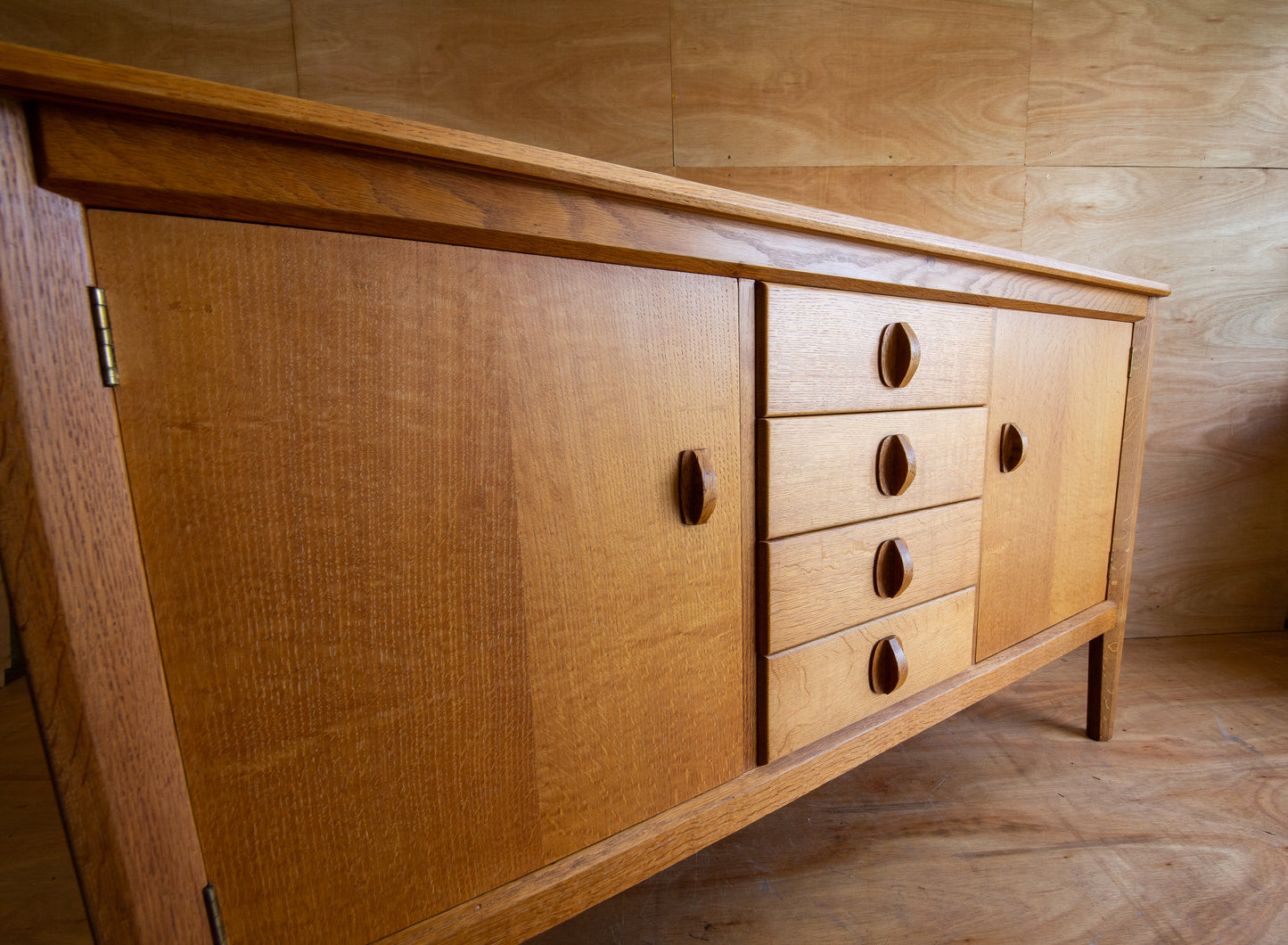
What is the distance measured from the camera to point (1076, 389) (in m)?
0.90

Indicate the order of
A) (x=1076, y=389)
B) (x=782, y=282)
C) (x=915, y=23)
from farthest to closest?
1. (x=915, y=23)
2. (x=1076, y=389)
3. (x=782, y=282)

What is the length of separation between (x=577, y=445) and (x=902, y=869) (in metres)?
0.79

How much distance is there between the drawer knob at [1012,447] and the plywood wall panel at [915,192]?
75 cm

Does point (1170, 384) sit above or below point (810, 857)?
above

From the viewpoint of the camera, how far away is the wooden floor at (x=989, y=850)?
2.35ft

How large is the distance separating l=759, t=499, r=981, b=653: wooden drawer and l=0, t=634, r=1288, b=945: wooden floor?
0.39m

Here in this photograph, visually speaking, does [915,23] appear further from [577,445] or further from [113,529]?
[113,529]

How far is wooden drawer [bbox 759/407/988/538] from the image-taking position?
1.97 ft

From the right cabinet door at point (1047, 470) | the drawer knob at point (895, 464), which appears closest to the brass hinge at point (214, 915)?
the drawer knob at point (895, 464)

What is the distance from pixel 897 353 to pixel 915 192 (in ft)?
3.10

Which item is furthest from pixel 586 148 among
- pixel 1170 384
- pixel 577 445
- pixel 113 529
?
pixel 1170 384

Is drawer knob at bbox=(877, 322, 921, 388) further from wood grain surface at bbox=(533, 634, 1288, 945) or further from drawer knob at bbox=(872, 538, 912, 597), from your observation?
wood grain surface at bbox=(533, 634, 1288, 945)

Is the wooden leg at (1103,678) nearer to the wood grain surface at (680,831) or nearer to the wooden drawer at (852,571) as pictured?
the wood grain surface at (680,831)

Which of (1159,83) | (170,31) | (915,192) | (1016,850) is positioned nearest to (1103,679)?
(1016,850)
